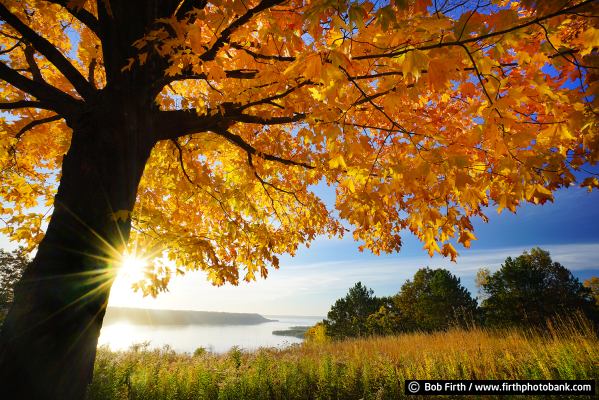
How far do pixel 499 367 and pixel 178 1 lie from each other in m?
10.4

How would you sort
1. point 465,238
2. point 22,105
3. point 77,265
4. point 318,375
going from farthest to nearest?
1. point 318,375
2. point 22,105
3. point 465,238
4. point 77,265

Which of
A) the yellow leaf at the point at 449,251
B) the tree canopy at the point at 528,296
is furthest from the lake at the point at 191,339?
the tree canopy at the point at 528,296

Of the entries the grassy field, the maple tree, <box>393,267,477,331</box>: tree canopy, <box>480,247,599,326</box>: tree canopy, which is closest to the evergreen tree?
<box>393,267,477,331</box>: tree canopy

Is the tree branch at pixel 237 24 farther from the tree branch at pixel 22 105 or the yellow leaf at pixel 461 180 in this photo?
the yellow leaf at pixel 461 180

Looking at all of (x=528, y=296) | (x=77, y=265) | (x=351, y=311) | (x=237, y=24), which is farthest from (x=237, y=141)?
(x=528, y=296)

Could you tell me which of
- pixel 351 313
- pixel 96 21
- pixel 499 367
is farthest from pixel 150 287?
pixel 351 313

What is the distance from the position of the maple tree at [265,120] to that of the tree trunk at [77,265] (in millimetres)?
12

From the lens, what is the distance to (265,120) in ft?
12.1

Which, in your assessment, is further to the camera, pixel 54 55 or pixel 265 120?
pixel 265 120

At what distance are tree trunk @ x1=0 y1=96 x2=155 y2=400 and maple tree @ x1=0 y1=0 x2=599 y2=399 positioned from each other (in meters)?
0.01

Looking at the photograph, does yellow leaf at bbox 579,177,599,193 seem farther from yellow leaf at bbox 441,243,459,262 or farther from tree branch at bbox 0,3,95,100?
tree branch at bbox 0,3,95,100

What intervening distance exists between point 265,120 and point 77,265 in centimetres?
282

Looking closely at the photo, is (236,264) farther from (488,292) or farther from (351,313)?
(488,292)

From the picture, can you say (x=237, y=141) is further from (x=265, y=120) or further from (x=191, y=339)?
(x=191, y=339)
